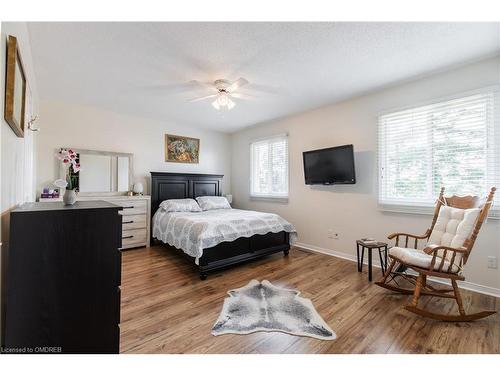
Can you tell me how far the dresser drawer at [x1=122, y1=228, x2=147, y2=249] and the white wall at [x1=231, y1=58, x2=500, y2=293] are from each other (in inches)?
96.6

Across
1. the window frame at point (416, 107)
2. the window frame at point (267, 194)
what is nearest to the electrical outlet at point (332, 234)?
the window frame at point (416, 107)

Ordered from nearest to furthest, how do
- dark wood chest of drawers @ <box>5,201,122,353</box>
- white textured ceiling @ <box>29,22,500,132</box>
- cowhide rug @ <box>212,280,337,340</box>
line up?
dark wood chest of drawers @ <box>5,201,122,353</box>
cowhide rug @ <box>212,280,337,340</box>
white textured ceiling @ <box>29,22,500,132</box>

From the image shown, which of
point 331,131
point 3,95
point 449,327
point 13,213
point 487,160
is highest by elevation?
point 331,131

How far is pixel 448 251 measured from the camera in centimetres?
224

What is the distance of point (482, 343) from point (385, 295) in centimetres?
79

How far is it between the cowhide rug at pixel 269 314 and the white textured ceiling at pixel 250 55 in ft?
8.15

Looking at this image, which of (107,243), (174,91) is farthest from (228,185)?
(107,243)

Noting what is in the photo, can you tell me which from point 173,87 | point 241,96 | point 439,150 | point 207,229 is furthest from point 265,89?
point 439,150

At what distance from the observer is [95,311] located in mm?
1274

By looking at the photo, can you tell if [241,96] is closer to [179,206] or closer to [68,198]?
[179,206]

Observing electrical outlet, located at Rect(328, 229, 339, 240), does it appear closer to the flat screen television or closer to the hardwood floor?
the hardwood floor

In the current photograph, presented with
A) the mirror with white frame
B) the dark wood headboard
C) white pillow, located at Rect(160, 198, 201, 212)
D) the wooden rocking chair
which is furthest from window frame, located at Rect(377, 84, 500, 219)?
the mirror with white frame

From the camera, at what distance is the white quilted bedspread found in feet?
9.36
